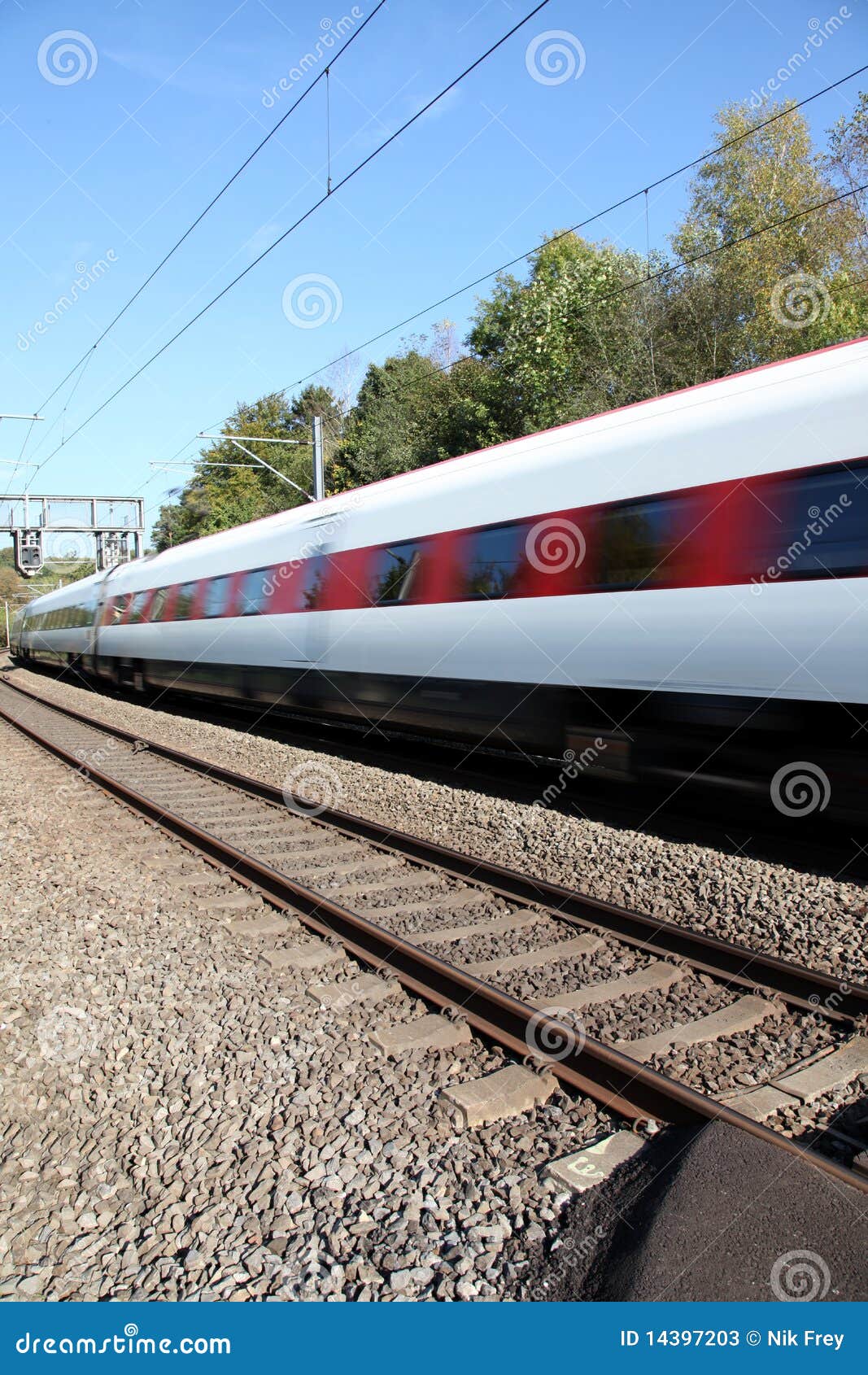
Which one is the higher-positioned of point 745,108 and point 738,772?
point 745,108

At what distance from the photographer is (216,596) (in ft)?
49.1

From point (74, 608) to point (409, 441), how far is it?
55.0 feet

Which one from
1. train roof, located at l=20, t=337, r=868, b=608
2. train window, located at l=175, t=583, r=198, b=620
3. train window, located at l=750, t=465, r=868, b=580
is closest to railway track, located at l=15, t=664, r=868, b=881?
train window, located at l=750, t=465, r=868, b=580

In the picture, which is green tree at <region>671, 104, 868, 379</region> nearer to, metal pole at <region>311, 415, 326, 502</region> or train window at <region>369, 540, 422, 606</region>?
metal pole at <region>311, 415, 326, 502</region>

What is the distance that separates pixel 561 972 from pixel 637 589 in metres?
3.23

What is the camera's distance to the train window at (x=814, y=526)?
5371mm

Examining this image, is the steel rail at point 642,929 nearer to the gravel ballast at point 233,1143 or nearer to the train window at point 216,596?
the gravel ballast at point 233,1143

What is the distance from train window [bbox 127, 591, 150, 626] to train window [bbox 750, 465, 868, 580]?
15.2 meters

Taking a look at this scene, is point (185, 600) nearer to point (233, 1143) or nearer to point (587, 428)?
point (587, 428)

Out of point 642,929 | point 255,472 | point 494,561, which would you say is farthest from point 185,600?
point 255,472

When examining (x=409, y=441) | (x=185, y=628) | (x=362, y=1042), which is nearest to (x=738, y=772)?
(x=362, y=1042)

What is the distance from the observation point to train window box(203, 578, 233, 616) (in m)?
14.6

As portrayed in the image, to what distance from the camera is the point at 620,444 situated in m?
7.08

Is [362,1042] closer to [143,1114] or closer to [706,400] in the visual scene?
[143,1114]
